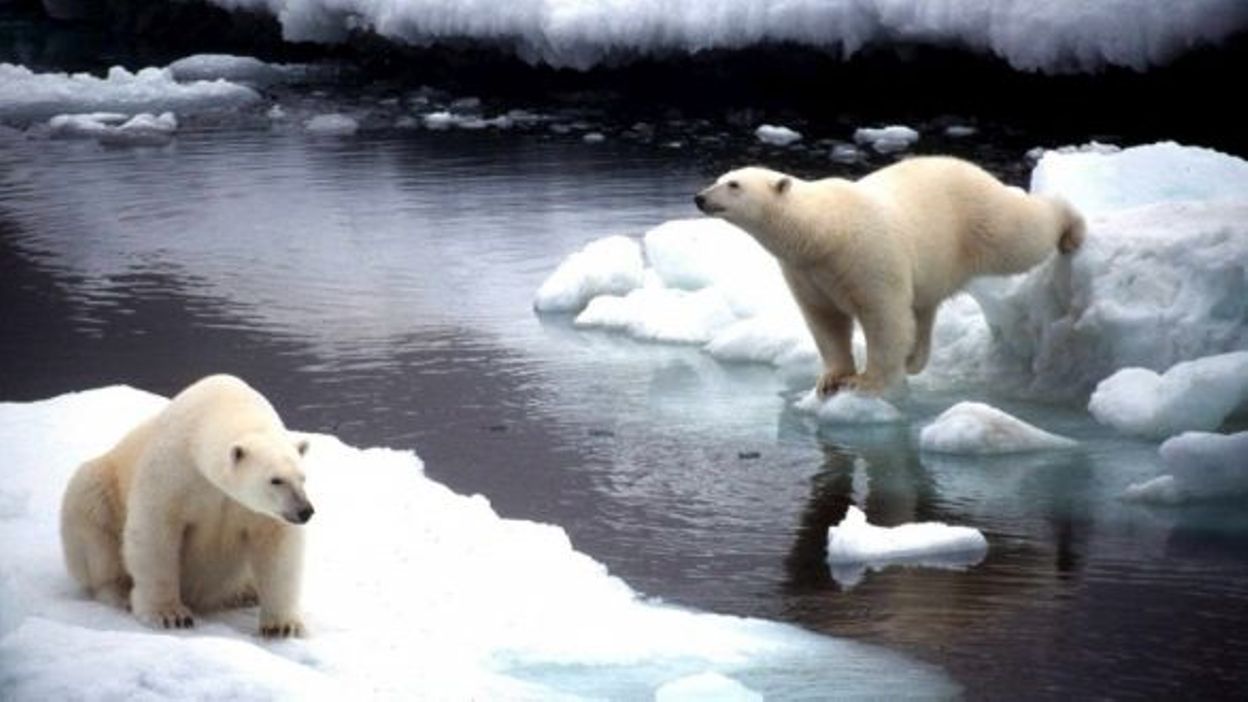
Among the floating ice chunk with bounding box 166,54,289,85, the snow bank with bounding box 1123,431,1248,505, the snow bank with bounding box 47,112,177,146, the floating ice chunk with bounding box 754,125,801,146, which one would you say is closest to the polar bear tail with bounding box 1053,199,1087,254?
the snow bank with bounding box 1123,431,1248,505

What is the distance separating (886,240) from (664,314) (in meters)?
1.87

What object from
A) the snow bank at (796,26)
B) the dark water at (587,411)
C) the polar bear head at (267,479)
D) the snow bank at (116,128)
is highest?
the snow bank at (796,26)

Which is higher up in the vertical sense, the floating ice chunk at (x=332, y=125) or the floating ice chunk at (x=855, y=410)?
the floating ice chunk at (x=332, y=125)

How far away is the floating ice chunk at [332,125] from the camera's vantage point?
54.4 ft

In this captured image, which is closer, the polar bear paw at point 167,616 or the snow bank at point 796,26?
the polar bear paw at point 167,616

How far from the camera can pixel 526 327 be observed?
928 cm

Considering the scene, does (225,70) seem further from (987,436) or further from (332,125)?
(987,436)

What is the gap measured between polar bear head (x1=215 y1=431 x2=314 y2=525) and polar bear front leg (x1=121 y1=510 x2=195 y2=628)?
24 cm

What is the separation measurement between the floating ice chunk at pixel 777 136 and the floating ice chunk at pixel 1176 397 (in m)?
7.88

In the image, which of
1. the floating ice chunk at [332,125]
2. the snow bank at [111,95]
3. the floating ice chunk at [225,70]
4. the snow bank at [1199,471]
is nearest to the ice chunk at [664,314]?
the snow bank at [1199,471]

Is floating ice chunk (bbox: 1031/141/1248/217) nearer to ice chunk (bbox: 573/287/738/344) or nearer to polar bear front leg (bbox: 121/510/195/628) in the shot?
ice chunk (bbox: 573/287/738/344)

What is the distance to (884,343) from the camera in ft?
24.5

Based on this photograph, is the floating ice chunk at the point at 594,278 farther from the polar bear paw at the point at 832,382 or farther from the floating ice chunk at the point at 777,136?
the floating ice chunk at the point at 777,136

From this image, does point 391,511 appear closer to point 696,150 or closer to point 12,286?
point 12,286
